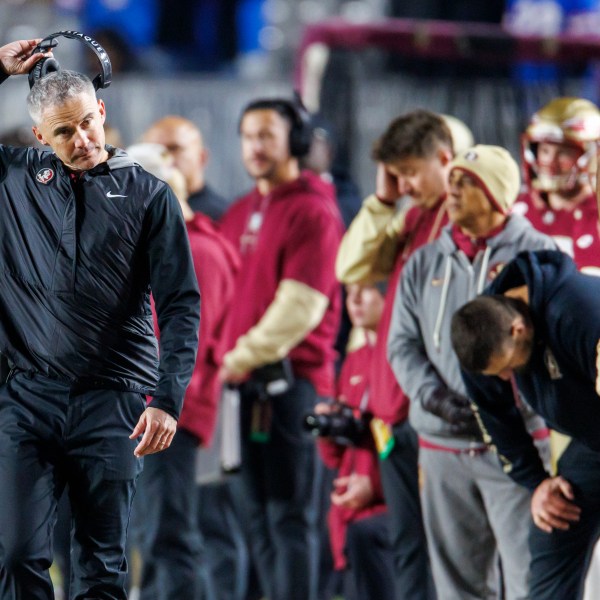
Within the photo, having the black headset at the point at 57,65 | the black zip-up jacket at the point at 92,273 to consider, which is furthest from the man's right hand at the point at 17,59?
the black zip-up jacket at the point at 92,273

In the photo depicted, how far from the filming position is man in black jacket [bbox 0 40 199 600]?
4.13 meters

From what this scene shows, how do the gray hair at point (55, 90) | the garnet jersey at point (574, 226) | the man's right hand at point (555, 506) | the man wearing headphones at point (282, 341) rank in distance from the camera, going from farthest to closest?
the man wearing headphones at point (282, 341) < the garnet jersey at point (574, 226) < the man's right hand at point (555, 506) < the gray hair at point (55, 90)

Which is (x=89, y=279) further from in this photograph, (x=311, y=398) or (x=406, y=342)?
(x=311, y=398)

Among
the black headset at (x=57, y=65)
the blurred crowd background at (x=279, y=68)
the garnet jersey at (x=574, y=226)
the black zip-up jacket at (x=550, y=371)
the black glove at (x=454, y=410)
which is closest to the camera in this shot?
the black headset at (x=57, y=65)

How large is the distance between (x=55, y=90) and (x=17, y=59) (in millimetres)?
245

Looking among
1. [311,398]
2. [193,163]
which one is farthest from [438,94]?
[311,398]

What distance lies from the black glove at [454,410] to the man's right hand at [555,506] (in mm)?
357

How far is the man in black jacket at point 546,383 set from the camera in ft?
15.2

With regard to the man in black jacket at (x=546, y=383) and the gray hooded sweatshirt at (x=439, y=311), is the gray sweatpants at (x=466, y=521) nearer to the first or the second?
the gray hooded sweatshirt at (x=439, y=311)

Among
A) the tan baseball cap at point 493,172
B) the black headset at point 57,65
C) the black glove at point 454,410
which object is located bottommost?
the black glove at point 454,410

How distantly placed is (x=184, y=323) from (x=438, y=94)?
4.37m

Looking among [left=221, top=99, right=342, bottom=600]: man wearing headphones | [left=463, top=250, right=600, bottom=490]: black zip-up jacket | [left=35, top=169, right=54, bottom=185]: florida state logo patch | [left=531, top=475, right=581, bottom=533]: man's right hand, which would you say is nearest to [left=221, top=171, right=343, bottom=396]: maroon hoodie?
[left=221, top=99, right=342, bottom=600]: man wearing headphones

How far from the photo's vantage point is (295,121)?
6551 mm

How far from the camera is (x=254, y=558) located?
21.4ft
